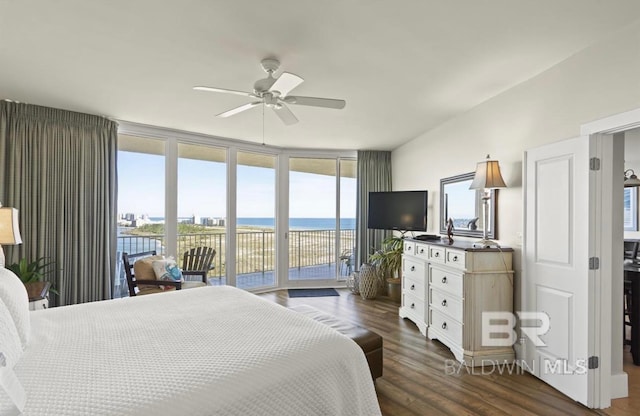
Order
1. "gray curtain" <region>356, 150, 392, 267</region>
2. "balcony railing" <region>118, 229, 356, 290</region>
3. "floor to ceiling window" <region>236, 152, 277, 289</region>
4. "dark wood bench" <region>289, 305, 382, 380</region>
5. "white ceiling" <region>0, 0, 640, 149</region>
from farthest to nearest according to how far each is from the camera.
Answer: "gray curtain" <region>356, 150, 392, 267</region> → "floor to ceiling window" <region>236, 152, 277, 289</region> → "balcony railing" <region>118, 229, 356, 290</region> → "dark wood bench" <region>289, 305, 382, 380</region> → "white ceiling" <region>0, 0, 640, 149</region>

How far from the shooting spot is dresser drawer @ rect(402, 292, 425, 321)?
3912 mm

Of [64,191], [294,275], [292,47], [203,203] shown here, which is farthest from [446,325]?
[64,191]

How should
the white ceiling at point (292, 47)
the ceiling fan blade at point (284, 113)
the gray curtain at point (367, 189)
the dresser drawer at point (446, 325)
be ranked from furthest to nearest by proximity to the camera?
1. the gray curtain at point (367, 189)
2. the dresser drawer at point (446, 325)
3. the ceiling fan blade at point (284, 113)
4. the white ceiling at point (292, 47)

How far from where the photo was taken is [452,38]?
2.31 m

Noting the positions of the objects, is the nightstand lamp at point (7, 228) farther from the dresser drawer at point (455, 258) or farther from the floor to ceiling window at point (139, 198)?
the dresser drawer at point (455, 258)

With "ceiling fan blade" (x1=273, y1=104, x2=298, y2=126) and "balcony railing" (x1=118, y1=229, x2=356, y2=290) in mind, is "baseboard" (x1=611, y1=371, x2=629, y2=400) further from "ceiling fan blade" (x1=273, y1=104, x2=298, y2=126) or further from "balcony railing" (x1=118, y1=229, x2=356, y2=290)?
"balcony railing" (x1=118, y1=229, x2=356, y2=290)

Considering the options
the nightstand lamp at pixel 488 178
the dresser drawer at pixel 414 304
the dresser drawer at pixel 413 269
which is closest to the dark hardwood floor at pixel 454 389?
the dresser drawer at pixel 414 304

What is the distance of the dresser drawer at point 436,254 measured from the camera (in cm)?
350

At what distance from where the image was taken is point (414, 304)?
4117 millimetres

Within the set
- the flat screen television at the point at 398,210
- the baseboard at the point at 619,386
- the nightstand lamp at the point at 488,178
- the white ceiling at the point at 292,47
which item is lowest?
the baseboard at the point at 619,386

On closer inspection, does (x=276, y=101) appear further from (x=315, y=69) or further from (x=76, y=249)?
(x=76, y=249)

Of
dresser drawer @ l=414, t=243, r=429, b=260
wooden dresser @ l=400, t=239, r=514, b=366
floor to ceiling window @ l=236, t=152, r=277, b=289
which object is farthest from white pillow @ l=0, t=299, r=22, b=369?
floor to ceiling window @ l=236, t=152, r=277, b=289

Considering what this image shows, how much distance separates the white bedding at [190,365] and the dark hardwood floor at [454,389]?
3.20 feet

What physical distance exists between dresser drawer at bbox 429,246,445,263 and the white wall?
57 centimetres
